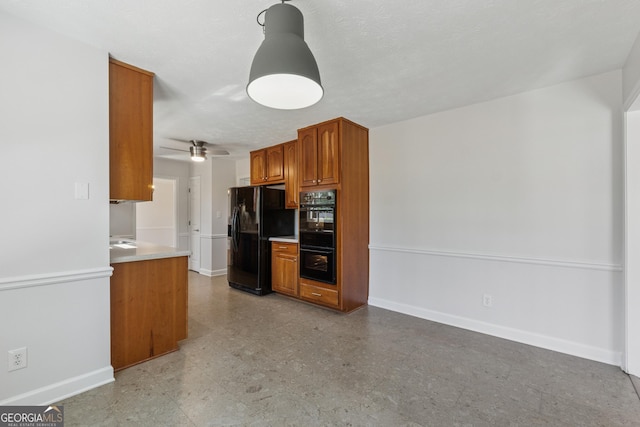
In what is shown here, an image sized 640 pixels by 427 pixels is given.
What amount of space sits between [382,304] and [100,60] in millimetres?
3775

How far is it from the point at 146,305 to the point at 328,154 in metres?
2.49

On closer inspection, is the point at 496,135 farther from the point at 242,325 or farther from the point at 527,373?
the point at 242,325

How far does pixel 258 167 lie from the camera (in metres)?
4.99

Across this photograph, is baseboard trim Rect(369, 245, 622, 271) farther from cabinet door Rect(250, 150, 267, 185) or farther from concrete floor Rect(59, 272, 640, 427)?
cabinet door Rect(250, 150, 267, 185)

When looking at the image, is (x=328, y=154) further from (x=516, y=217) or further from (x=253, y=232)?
(x=516, y=217)

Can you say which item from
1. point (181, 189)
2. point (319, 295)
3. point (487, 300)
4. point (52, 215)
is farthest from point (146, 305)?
point (181, 189)

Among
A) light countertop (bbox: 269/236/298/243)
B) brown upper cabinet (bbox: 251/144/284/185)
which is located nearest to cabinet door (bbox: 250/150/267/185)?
brown upper cabinet (bbox: 251/144/284/185)

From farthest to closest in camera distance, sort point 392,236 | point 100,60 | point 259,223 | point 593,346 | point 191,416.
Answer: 1. point 259,223
2. point 392,236
3. point 593,346
4. point 100,60
5. point 191,416

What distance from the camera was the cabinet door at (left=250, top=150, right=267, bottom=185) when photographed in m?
4.87

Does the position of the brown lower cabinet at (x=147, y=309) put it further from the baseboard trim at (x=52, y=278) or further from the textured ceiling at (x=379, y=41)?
the textured ceiling at (x=379, y=41)

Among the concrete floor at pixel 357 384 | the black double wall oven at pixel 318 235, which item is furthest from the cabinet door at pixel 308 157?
the concrete floor at pixel 357 384

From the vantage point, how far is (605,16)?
5.62ft

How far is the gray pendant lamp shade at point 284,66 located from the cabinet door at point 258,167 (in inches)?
130

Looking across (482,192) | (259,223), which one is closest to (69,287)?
(259,223)
